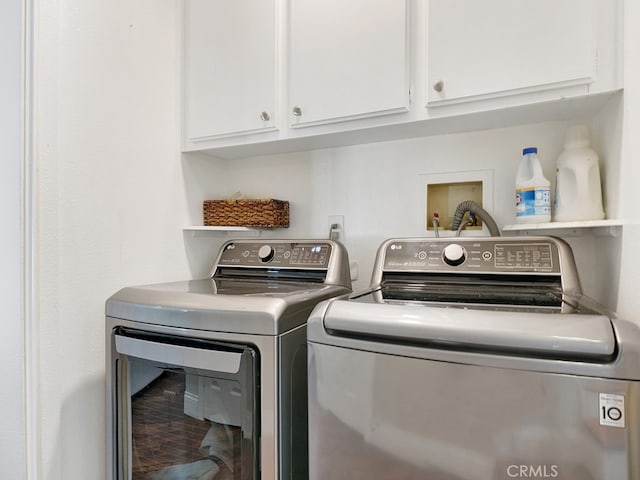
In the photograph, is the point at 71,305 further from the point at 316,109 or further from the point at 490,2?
the point at 490,2

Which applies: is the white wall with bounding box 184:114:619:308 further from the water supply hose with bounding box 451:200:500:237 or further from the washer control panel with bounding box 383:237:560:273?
the washer control panel with bounding box 383:237:560:273

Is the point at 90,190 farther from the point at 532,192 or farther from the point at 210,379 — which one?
the point at 532,192

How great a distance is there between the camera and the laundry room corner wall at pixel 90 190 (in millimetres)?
1156

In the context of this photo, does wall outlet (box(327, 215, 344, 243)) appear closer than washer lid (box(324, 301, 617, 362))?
No

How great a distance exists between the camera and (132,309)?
1.14 m

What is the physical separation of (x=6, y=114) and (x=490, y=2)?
1.45 metres

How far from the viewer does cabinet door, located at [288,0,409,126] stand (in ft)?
4.06

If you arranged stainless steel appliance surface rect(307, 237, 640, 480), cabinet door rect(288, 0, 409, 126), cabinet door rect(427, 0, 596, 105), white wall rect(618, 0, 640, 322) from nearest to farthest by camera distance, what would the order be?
1. stainless steel appliance surface rect(307, 237, 640, 480)
2. white wall rect(618, 0, 640, 322)
3. cabinet door rect(427, 0, 596, 105)
4. cabinet door rect(288, 0, 409, 126)

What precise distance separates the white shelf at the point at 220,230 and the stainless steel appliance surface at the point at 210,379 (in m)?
0.36

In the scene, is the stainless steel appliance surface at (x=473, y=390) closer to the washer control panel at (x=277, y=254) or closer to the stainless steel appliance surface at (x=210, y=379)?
the stainless steel appliance surface at (x=210, y=379)

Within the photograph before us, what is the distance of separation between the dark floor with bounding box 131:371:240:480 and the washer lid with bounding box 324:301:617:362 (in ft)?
1.80

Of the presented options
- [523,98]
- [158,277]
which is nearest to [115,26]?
[158,277]

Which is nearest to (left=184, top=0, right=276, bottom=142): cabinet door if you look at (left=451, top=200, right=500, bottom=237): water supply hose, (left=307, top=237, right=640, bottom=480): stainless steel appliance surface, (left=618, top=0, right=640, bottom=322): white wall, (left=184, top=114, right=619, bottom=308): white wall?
(left=184, top=114, right=619, bottom=308): white wall

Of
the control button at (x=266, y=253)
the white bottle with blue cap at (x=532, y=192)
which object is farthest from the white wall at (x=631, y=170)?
the control button at (x=266, y=253)
